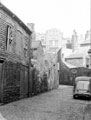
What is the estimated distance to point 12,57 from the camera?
14352mm

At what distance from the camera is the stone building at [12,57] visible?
12789mm

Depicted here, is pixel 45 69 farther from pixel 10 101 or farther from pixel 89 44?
pixel 89 44

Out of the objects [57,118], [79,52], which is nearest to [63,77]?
[79,52]

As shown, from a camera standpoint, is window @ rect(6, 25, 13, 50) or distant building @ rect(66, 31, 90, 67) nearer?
window @ rect(6, 25, 13, 50)

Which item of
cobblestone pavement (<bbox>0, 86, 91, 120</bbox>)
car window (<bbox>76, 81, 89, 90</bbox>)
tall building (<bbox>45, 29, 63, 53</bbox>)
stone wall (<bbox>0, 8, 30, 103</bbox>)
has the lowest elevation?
cobblestone pavement (<bbox>0, 86, 91, 120</bbox>)

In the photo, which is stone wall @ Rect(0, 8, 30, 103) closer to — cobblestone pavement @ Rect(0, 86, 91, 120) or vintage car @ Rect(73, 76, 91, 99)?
cobblestone pavement @ Rect(0, 86, 91, 120)

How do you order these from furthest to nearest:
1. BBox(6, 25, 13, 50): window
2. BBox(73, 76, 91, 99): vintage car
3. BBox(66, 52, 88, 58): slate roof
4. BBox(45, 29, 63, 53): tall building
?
BBox(45, 29, 63, 53): tall building, BBox(66, 52, 88, 58): slate roof, BBox(73, 76, 91, 99): vintage car, BBox(6, 25, 13, 50): window

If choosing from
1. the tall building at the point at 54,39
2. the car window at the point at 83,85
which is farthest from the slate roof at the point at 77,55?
the car window at the point at 83,85

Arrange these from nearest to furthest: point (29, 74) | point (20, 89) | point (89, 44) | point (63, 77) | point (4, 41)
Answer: point (4, 41)
point (20, 89)
point (29, 74)
point (63, 77)
point (89, 44)

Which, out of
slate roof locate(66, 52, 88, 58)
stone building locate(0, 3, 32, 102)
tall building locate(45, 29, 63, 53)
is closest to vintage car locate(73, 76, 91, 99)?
stone building locate(0, 3, 32, 102)

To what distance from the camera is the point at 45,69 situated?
26.3m

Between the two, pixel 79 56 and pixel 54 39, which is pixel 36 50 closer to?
pixel 79 56

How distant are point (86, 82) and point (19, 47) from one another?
8.10 meters

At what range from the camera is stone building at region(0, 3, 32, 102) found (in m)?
12.8
